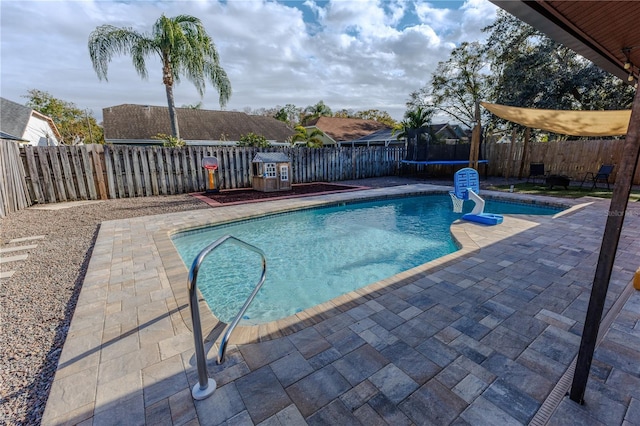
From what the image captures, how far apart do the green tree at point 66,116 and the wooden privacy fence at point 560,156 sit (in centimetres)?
3638

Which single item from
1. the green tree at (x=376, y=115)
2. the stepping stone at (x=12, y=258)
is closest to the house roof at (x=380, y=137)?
the green tree at (x=376, y=115)

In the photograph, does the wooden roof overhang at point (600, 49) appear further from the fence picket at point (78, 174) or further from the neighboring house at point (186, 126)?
the neighboring house at point (186, 126)

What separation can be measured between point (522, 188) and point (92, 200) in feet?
48.6

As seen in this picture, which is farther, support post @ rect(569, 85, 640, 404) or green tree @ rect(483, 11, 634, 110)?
green tree @ rect(483, 11, 634, 110)

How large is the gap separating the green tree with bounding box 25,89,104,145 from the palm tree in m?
22.5

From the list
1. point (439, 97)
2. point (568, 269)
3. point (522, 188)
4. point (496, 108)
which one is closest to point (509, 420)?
point (568, 269)

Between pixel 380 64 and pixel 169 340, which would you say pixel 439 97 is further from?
pixel 169 340

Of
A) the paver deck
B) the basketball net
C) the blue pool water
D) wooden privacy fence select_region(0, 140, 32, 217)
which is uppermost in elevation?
wooden privacy fence select_region(0, 140, 32, 217)

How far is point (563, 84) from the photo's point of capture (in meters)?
13.8

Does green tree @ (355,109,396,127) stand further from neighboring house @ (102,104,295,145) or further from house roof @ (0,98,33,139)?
house roof @ (0,98,33,139)

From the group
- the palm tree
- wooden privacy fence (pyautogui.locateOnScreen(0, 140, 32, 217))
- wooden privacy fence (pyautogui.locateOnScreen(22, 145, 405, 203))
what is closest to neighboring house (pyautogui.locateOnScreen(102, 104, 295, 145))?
the palm tree

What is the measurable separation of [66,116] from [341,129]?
31.1 meters

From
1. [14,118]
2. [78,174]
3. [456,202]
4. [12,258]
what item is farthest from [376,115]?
[12,258]

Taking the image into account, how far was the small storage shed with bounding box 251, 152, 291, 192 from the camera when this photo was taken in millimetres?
10039
